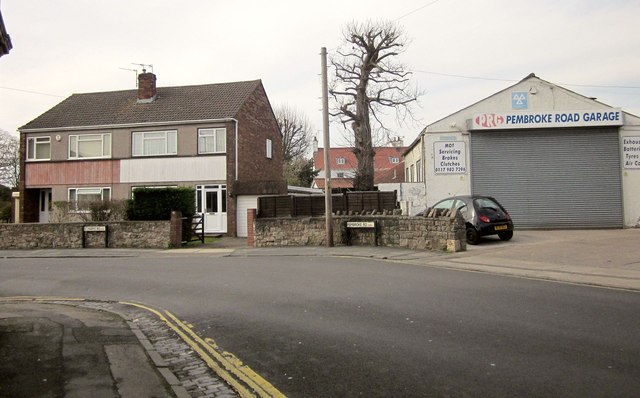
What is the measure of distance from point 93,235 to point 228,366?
1787 cm

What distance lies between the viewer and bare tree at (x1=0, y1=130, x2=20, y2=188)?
51812 mm

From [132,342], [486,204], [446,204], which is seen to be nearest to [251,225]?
[446,204]

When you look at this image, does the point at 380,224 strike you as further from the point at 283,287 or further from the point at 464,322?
the point at 464,322

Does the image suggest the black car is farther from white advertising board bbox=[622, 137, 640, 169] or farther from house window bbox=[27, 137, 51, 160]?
house window bbox=[27, 137, 51, 160]

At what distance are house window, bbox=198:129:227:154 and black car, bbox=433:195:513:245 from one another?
13863mm

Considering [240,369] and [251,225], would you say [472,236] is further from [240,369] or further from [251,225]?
[240,369]

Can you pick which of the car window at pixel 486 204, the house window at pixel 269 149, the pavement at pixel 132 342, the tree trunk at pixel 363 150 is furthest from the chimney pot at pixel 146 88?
the pavement at pixel 132 342

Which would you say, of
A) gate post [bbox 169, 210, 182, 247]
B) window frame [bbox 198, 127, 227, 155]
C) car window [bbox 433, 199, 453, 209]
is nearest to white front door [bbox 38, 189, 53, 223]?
window frame [bbox 198, 127, 227, 155]

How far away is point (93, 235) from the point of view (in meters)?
20.8

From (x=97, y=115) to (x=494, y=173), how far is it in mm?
22186

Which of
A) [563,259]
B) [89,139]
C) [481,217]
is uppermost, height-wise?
[89,139]

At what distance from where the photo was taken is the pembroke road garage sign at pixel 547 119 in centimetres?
2162

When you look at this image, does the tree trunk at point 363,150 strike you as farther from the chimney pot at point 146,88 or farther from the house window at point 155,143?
the chimney pot at point 146,88

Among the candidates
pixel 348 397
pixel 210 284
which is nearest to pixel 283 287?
pixel 210 284
